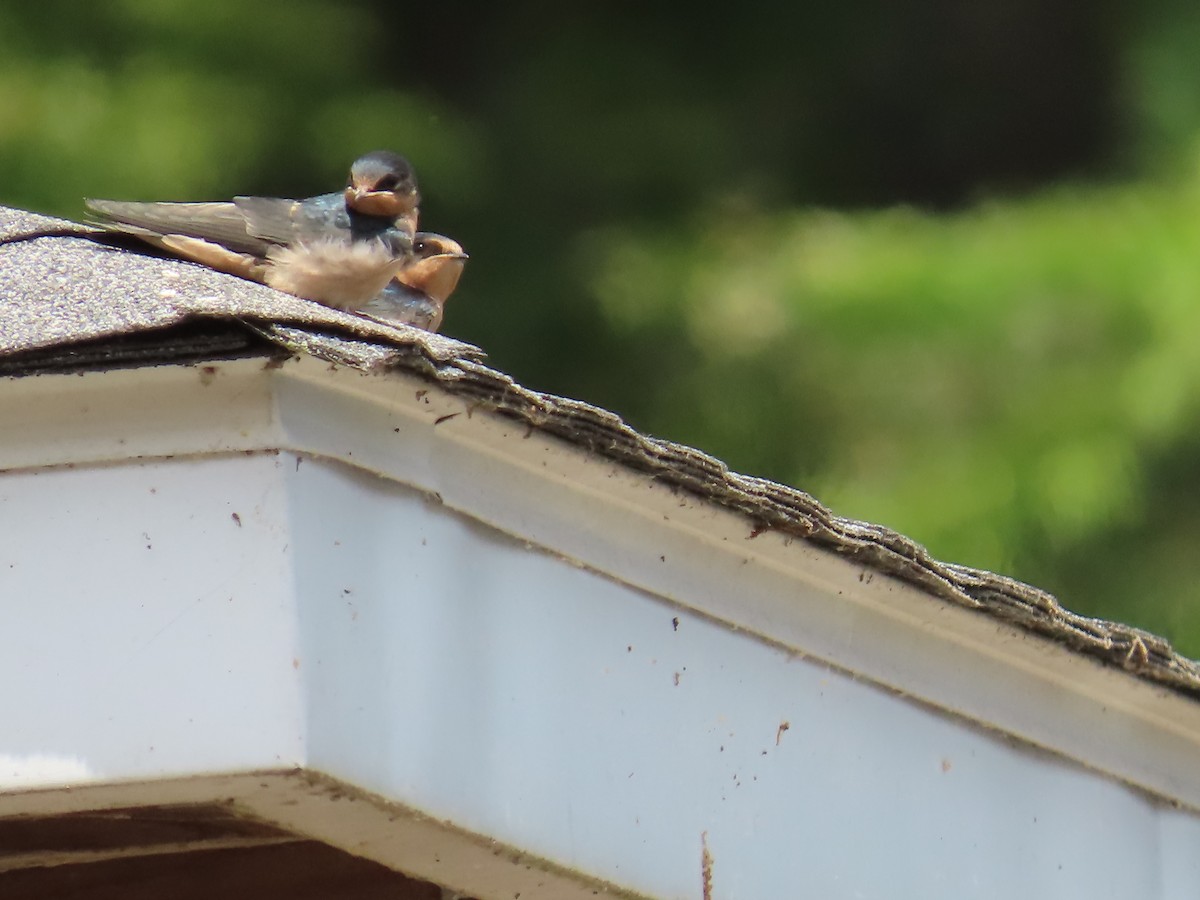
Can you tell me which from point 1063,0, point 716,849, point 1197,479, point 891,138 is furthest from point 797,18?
point 716,849

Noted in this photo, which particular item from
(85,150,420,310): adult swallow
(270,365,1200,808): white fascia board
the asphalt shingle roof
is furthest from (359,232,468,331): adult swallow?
(270,365,1200,808): white fascia board

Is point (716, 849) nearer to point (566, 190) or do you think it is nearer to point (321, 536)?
point (321, 536)

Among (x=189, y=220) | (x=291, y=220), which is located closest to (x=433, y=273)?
(x=291, y=220)

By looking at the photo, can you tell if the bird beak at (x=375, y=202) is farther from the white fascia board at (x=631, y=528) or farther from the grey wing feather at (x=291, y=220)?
the white fascia board at (x=631, y=528)

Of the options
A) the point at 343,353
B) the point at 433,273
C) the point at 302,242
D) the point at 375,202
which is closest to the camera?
the point at 343,353

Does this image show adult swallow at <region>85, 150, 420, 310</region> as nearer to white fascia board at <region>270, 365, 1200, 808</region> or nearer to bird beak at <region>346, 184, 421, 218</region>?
bird beak at <region>346, 184, 421, 218</region>

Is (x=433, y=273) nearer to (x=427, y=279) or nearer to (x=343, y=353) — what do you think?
(x=427, y=279)
